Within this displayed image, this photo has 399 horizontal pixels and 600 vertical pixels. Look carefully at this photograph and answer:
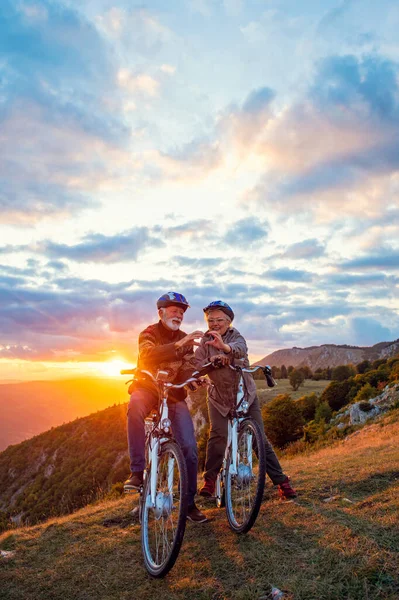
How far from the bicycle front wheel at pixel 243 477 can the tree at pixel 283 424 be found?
1008 inches

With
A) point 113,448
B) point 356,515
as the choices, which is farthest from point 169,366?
point 113,448

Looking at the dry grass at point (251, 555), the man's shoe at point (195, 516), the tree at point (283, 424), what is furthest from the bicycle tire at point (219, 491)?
the tree at point (283, 424)

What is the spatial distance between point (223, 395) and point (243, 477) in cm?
124

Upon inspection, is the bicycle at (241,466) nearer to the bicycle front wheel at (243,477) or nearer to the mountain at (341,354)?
the bicycle front wheel at (243,477)

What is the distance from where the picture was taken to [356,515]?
17.3 feet

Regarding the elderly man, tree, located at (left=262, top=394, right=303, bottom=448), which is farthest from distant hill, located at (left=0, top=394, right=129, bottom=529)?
the elderly man

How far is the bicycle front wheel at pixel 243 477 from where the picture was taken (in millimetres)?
5340

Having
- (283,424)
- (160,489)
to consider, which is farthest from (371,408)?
(160,489)

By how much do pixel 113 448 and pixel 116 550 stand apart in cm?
7737

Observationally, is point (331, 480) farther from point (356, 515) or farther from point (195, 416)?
point (195, 416)

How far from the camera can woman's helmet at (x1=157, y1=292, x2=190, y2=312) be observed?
624cm

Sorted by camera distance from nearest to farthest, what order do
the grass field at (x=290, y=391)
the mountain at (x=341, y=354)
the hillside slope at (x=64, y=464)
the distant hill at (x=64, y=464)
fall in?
the grass field at (x=290, y=391) < the distant hill at (x=64, y=464) < the hillside slope at (x=64, y=464) < the mountain at (x=341, y=354)

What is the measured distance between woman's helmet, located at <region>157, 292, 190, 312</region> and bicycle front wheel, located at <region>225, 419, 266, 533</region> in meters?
1.82

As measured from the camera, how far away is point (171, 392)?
600 centimetres
